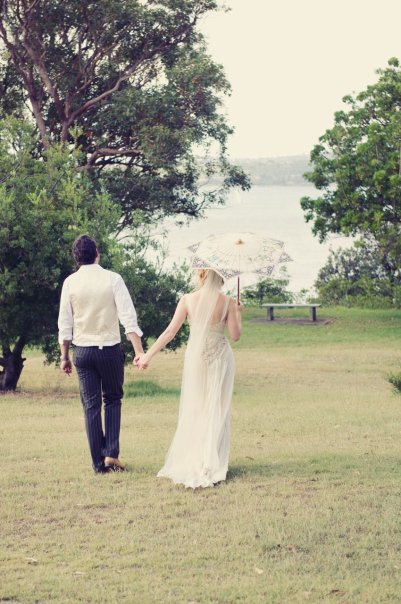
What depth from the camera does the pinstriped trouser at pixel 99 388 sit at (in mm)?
8711

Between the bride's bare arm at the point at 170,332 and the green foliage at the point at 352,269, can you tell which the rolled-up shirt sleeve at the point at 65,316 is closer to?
the bride's bare arm at the point at 170,332

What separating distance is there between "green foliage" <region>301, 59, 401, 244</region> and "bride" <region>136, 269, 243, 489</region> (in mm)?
24129

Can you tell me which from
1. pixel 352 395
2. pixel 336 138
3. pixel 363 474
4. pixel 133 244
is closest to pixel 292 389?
pixel 352 395

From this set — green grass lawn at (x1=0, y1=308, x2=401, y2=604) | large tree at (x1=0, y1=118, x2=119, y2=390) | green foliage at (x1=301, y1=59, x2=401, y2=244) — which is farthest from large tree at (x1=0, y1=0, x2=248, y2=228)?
green grass lawn at (x1=0, y1=308, x2=401, y2=604)

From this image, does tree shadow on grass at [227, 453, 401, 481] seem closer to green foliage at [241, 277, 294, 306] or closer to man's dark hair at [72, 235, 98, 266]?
man's dark hair at [72, 235, 98, 266]

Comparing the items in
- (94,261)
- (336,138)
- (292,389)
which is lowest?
(292,389)

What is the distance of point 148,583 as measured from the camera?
19.0 feet

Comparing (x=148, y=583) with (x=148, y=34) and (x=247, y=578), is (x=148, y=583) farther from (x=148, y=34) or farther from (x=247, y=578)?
(x=148, y=34)

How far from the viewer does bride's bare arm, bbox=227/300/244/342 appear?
866 cm

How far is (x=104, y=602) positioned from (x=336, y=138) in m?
30.5

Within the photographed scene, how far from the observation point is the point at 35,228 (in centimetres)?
1750

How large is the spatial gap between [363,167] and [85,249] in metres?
25.9

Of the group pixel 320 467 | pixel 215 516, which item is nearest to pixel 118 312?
pixel 215 516

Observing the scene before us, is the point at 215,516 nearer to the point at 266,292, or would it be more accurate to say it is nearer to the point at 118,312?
the point at 118,312
